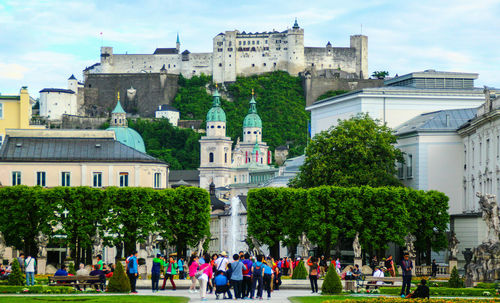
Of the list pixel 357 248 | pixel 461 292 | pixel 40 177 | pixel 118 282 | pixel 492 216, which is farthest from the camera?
pixel 40 177

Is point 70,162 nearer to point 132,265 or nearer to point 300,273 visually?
point 300,273

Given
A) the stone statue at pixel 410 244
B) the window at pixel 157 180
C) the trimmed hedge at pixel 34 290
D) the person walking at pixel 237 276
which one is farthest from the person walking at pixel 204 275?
the window at pixel 157 180

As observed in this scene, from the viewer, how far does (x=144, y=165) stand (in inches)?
4242

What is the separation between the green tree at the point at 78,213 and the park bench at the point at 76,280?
2659cm

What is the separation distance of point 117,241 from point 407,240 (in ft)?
62.3

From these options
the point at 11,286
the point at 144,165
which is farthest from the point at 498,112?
the point at 144,165

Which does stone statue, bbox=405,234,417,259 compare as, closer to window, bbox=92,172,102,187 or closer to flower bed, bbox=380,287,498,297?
flower bed, bbox=380,287,498,297

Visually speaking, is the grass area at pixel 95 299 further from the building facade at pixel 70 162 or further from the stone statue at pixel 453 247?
the building facade at pixel 70 162

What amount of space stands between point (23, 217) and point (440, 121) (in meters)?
33.1

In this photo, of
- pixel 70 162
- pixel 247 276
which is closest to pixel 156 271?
pixel 247 276

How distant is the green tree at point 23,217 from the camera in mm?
74812

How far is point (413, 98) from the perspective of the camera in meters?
98.3

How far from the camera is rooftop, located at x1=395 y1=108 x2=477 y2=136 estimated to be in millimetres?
86125

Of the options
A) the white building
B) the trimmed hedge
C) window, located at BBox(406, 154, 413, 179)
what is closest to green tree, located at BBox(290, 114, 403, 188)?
window, located at BBox(406, 154, 413, 179)
